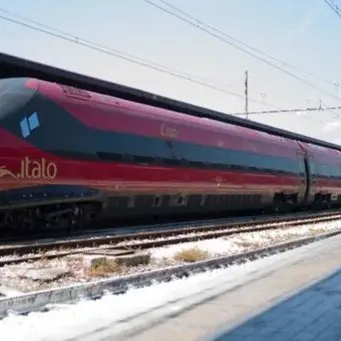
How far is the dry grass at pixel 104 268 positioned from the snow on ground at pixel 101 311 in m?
0.94

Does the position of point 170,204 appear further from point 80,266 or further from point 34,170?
point 80,266

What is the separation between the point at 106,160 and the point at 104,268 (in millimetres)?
6405

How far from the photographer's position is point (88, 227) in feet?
57.3

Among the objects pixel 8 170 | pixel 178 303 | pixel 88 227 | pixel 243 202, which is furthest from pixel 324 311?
pixel 243 202

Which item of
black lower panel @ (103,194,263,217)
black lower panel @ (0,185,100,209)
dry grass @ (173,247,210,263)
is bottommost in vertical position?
dry grass @ (173,247,210,263)

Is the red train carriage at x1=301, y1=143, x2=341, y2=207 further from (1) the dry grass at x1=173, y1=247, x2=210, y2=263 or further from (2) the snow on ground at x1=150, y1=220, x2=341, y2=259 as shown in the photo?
(1) the dry grass at x1=173, y1=247, x2=210, y2=263

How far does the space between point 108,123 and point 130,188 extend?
182cm

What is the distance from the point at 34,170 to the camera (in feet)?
40.8

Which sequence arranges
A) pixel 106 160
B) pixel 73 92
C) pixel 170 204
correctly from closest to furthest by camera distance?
1. pixel 73 92
2. pixel 106 160
3. pixel 170 204

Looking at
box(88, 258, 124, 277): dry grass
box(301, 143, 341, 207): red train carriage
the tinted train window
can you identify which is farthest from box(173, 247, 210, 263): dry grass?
box(301, 143, 341, 207): red train carriage

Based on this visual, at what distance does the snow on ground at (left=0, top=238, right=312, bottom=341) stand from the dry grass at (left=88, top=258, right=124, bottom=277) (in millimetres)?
941

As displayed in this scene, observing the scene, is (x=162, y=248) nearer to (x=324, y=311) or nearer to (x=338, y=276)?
(x=338, y=276)

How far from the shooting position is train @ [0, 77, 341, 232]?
12.4 metres

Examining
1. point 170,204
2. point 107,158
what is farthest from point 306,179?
point 107,158
